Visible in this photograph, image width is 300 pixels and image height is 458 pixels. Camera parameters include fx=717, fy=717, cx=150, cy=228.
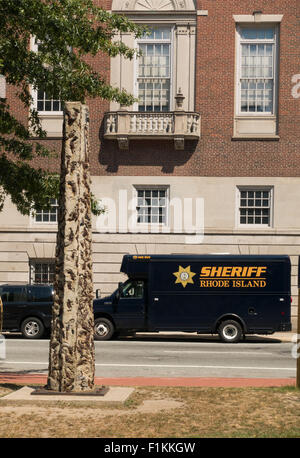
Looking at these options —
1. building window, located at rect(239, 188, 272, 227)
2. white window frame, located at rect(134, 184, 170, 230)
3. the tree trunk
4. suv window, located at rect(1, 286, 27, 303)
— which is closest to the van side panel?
suv window, located at rect(1, 286, 27, 303)

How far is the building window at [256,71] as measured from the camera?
30141mm

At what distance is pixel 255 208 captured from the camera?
2988 cm

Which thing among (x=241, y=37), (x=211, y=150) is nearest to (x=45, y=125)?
(x=211, y=150)

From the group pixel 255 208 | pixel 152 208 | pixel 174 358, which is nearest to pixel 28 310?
pixel 174 358

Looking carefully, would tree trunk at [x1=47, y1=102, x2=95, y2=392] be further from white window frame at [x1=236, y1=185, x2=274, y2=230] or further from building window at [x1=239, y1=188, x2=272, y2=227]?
building window at [x1=239, y1=188, x2=272, y2=227]

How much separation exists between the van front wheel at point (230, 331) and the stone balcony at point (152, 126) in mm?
9142

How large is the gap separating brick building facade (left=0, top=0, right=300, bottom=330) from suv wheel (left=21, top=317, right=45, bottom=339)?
20.7 ft

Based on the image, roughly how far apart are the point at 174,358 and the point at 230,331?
5.28m

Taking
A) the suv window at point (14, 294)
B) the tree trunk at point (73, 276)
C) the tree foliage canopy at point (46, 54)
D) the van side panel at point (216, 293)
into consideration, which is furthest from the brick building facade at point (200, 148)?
the tree trunk at point (73, 276)

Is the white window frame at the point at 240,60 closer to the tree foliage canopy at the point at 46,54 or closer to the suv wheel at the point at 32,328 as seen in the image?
the suv wheel at the point at 32,328

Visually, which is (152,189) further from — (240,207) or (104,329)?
(104,329)
